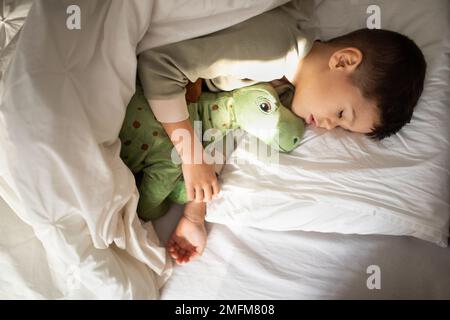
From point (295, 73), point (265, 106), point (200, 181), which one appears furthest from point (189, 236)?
point (295, 73)

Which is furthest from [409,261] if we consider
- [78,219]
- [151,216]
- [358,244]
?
[78,219]

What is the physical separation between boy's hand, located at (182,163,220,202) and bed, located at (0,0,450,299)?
39 mm

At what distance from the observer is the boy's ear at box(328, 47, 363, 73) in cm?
82

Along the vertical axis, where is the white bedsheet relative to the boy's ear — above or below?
below

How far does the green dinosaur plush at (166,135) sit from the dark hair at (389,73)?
0.18 meters

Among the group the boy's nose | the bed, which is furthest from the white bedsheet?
the boy's nose

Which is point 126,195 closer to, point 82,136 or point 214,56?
point 82,136

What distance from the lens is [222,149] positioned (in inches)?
37.9

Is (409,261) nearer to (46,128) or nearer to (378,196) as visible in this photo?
(378,196)

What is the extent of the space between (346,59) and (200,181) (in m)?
0.41

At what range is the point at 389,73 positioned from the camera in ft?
2.63

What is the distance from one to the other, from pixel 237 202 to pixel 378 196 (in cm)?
31

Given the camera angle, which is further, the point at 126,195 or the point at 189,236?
the point at 189,236

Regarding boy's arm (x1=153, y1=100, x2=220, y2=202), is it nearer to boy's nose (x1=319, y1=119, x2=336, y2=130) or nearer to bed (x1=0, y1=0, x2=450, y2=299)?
bed (x1=0, y1=0, x2=450, y2=299)
